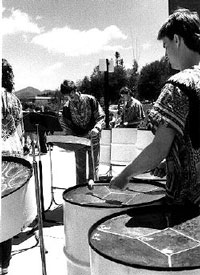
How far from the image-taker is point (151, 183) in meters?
1.67

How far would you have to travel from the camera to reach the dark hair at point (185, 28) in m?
1.12

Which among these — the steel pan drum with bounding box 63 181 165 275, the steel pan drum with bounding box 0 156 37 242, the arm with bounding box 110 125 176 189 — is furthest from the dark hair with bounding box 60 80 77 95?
the arm with bounding box 110 125 176 189

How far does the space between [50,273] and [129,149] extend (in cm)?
196

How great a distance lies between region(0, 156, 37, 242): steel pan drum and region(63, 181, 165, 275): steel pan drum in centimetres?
14

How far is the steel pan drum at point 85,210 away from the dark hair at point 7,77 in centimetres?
113

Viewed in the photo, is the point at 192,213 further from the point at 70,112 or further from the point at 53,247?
the point at 70,112

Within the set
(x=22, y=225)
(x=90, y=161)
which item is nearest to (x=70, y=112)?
(x=90, y=161)

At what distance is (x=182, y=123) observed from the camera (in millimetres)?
1077

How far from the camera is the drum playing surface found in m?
1.40

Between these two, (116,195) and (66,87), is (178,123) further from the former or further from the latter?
(66,87)

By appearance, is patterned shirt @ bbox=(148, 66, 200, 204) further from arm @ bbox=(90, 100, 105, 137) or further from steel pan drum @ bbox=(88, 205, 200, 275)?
arm @ bbox=(90, 100, 105, 137)

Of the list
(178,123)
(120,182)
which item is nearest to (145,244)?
(120,182)

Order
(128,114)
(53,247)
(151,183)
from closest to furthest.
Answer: (151,183)
(53,247)
(128,114)

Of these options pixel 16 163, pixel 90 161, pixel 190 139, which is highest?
pixel 190 139
